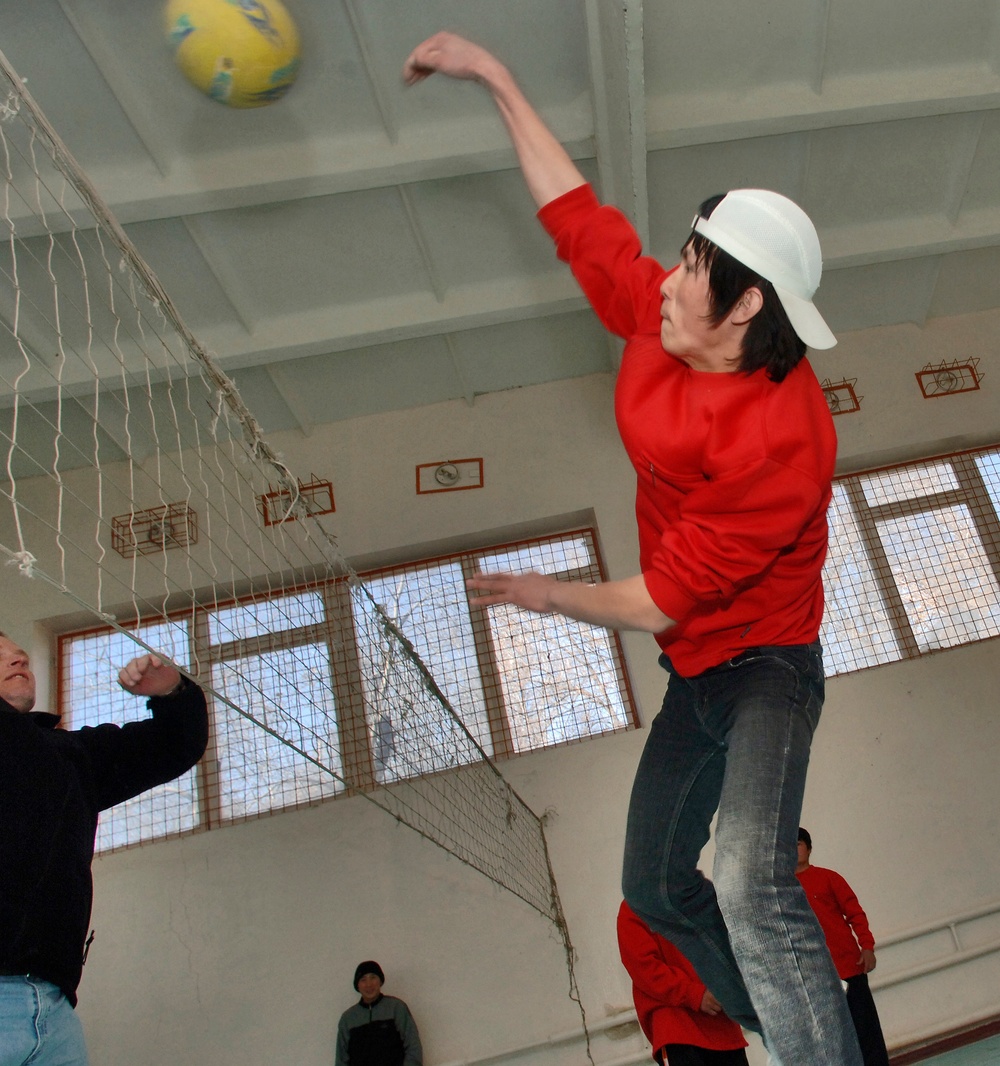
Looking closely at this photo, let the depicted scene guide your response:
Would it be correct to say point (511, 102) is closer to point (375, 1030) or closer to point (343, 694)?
point (343, 694)

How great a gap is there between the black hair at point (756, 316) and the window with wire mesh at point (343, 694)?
13.0 ft

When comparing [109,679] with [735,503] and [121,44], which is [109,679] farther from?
[735,503]

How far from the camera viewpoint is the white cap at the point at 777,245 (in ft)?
5.41

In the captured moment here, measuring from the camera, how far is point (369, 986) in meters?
4.81

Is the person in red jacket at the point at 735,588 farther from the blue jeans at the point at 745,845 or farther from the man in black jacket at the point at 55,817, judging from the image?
the man in black jacket at the point at 55,817

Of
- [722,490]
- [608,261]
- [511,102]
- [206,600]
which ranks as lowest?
[722,490]

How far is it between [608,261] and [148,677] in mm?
1482

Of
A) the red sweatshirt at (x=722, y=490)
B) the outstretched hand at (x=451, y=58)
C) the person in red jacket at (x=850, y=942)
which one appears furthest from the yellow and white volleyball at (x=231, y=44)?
the person in red jacket at (x=850, y=942)

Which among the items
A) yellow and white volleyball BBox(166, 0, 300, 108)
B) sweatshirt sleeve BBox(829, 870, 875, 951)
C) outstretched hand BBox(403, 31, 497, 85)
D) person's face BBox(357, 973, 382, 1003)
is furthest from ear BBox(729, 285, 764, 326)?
person's face BBox(357, 973, 382, 1003)

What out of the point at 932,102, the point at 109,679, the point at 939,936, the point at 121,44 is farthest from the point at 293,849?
the point at 932,102

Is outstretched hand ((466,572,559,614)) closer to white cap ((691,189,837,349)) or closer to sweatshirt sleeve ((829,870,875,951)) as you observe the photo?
white cap ((691,189,837,349))

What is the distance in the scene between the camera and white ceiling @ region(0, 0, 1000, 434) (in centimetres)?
420

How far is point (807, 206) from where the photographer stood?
557 cm

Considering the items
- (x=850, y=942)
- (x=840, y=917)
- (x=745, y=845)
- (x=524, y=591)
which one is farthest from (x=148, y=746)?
(x=840, y=917)
